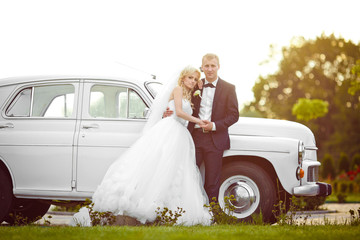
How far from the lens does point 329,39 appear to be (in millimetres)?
47875

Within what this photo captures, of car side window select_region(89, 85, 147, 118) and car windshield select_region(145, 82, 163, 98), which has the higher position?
car windshield select_region(145, 82, 163, 98)

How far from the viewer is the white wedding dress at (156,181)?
6992mm

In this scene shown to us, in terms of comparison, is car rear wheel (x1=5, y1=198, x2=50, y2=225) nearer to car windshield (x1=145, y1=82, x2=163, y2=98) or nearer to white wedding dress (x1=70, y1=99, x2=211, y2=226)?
white wedding dress (x1=70, y1=99, x2=211, y2=226)

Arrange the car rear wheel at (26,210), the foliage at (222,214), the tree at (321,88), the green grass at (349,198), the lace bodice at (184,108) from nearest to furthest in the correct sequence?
the foliage at (222,214)
the lace bodice at (184,108)
the car rear wheel at (26,210)
the green grass at (349,198)
the tree at (321,88)

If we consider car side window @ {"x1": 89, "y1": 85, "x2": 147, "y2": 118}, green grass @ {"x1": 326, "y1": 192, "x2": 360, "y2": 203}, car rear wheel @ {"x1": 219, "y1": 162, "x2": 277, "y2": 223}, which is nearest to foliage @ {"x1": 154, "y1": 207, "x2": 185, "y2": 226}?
car rear wheel @ {"x1": 219, "y1": 162, "x2": 277, "y2": 223}

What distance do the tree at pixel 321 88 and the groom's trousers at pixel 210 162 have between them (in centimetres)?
3707

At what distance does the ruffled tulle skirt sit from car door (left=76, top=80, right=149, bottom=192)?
0.45 m

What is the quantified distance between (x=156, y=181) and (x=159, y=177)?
0.07 m

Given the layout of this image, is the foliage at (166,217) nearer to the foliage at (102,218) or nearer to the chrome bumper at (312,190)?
the foliage at (102,218)

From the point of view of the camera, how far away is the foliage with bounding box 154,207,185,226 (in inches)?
268

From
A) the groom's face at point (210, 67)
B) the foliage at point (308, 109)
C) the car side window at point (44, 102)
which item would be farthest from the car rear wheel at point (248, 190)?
the foliage at point (308, 109)

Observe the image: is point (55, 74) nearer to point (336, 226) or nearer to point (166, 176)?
point (166, 176)

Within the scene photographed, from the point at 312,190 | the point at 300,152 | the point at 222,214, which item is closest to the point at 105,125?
the point at 222,214

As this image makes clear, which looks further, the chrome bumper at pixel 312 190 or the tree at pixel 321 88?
the tree at pixel 321 88
